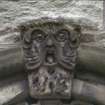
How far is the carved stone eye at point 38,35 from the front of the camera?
195 cm


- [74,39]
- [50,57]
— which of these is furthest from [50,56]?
[74,39]

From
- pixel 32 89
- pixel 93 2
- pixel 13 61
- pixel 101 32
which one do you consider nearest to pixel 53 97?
pixel 32 89

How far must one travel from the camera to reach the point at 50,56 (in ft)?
6.38

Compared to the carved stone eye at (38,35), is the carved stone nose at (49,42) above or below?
below

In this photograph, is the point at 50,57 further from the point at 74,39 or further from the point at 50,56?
the point at 74,39

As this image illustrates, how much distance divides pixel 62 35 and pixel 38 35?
0.10 meters

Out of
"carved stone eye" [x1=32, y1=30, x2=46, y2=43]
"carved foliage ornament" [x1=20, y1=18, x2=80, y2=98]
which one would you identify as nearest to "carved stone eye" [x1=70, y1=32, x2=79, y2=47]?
"carved foliage ornament" [x1=20, y1=18, x2=80, y2=98]

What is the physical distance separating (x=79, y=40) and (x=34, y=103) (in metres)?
0.34

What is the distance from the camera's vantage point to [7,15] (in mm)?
2115

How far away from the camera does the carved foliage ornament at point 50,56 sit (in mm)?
1931

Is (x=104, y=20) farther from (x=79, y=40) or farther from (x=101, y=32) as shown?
(x=79, y=40)

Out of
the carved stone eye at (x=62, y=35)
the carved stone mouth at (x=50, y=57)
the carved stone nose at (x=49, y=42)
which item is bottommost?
the carved stone mouth at (x=50, y=57)

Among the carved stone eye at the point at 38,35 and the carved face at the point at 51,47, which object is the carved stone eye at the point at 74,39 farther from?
the carved stone eye at the point at 38,35

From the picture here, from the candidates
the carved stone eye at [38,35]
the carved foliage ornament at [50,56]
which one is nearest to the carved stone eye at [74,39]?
the carved foliage ornament at [50,56]
